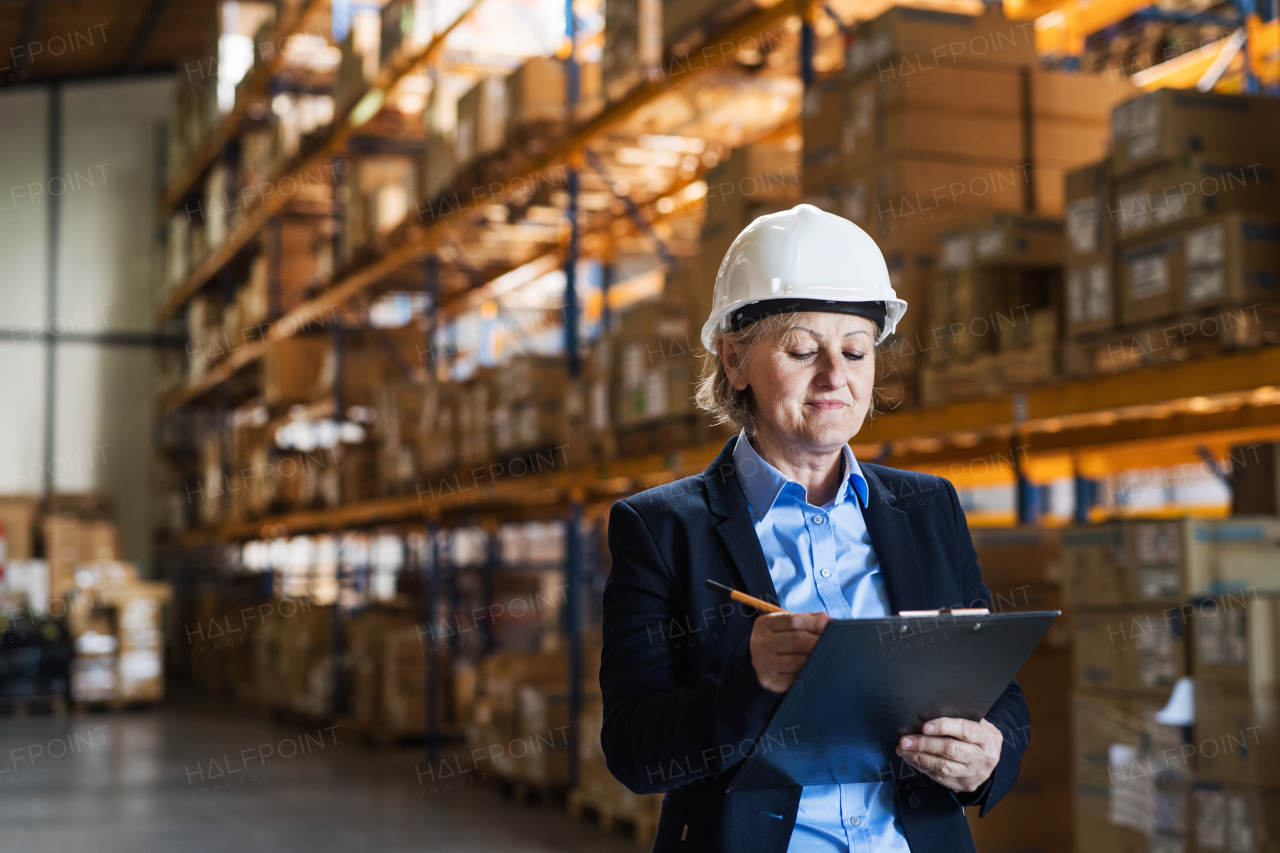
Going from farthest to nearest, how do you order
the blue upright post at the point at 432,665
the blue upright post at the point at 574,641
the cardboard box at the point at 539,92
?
the blue upright post at the point at 432,665, the cardboard box at the point at 539,92, the blue upright post at the point at 574,641

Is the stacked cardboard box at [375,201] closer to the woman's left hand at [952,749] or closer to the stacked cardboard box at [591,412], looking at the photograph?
the stacked cardboard box at [591,412]

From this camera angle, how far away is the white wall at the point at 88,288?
18094mm

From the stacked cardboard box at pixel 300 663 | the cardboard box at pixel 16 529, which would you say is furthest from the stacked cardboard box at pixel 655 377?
the cardboard box at pixel 16 529

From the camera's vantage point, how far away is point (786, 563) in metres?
1.70

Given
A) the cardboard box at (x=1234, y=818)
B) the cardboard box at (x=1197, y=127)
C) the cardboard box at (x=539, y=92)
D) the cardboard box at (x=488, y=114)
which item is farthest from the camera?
the cardboard box at (x=488, y=114)

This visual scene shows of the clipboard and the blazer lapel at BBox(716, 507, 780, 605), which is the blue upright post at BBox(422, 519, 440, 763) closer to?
the blazer lapel at BBox(716, 507, 780, 605)

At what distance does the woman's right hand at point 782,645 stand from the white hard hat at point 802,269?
0.45 metres

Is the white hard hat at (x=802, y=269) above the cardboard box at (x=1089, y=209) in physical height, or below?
below

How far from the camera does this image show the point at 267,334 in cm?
1335

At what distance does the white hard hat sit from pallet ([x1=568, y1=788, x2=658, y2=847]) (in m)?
4.71

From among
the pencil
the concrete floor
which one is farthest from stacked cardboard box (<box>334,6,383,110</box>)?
the pencil

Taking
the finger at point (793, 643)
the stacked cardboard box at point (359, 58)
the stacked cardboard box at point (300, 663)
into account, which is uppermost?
the stacked cardboard box at point (359, 58)

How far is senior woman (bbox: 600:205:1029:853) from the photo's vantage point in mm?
1554

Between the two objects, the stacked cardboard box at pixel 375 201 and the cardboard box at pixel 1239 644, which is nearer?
the cardboard box at pixel 1239 644
